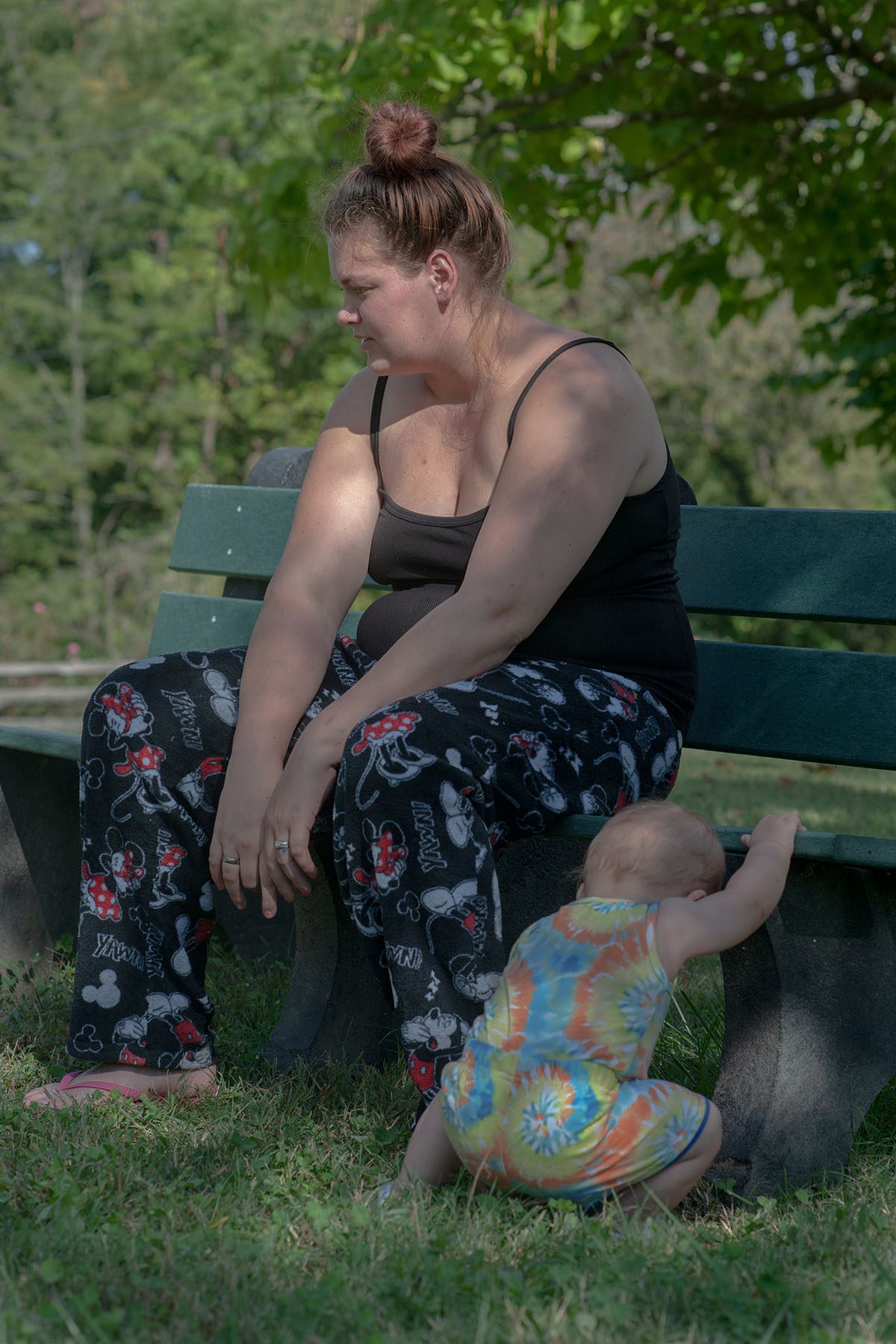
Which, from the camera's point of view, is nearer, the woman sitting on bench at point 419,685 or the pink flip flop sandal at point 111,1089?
the woman sitting on bench at point 419,685

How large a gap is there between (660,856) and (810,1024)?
36 cm

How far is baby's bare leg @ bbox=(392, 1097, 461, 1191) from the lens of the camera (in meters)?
2.08

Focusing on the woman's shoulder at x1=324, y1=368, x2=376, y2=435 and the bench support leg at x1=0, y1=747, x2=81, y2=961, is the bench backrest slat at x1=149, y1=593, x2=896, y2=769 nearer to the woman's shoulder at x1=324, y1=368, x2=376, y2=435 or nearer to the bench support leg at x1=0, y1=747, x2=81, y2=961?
the woman's shoulder at x1=324, y1=368, x2=376, y2=435

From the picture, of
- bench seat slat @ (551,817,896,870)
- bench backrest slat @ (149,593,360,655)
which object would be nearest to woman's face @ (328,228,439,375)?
Answer: bench backrest slat @ (149,593,360,655)

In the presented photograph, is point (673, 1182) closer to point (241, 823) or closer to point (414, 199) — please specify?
point (241, 823)

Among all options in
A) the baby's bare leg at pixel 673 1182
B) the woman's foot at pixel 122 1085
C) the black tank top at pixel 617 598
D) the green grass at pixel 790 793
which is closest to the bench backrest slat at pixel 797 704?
the black tank top at pixel 617 598

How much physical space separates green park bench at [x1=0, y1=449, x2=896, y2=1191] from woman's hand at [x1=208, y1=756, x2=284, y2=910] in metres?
0.23

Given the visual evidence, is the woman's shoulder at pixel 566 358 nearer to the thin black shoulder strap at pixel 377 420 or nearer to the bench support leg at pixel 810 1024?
the thin black shoulder strap at pixel 377 420

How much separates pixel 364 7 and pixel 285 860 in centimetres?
540

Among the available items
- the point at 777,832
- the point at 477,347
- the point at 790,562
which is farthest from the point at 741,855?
the point at 477,347

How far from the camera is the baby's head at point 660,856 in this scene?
209 cm

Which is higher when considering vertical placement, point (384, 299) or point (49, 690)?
point (384, 299)

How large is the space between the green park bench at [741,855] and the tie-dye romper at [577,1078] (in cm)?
22

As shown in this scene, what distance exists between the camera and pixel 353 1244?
1.87 metres
